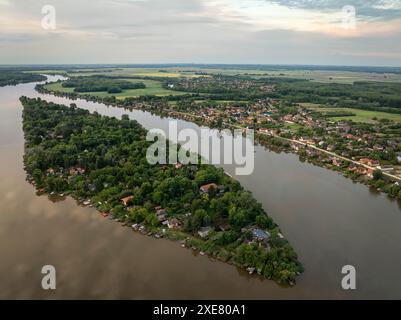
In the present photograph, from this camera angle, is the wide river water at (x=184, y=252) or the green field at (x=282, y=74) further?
the green field at (x=282, y=74)

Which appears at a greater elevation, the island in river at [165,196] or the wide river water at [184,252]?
the island in river at [165,196]

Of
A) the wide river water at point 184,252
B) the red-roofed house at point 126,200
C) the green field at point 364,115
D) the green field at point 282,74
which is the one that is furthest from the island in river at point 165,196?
Answer: the green field at point 282,74

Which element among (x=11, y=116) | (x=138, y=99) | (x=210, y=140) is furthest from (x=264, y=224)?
(x=138, y=99)

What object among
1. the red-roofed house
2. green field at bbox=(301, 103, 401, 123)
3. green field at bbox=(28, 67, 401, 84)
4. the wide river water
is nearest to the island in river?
the red-roofed house

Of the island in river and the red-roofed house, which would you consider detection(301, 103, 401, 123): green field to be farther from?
the red-roofed house

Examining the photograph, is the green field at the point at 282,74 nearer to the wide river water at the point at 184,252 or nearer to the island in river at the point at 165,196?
the island in river at the point at 165,196
